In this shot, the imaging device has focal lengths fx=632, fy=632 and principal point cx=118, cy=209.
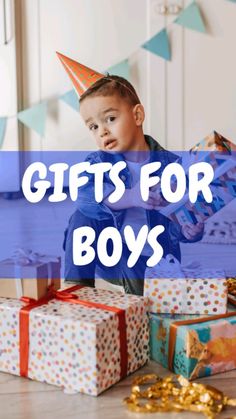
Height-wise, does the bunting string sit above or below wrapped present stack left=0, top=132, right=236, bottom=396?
above

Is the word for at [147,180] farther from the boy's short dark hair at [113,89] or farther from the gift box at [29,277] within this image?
the gift box at [29,277]

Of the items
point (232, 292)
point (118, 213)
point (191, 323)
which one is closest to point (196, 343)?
point (191, 323)

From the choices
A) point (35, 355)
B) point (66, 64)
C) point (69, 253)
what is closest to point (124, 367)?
point (35, 355)

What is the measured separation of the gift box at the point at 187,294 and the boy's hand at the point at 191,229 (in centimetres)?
42

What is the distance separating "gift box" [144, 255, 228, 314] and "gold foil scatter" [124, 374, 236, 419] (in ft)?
0.42

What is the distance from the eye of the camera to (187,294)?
37.4 inches

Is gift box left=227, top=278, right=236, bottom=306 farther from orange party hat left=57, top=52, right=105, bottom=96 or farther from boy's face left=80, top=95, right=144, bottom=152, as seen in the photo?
orange party hat left=57, top=52, right=105, bottom=96

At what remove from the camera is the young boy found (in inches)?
52.9

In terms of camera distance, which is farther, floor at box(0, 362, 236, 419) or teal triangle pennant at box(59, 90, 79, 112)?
teal triangle pennant at box(59, 90, 79, 112)

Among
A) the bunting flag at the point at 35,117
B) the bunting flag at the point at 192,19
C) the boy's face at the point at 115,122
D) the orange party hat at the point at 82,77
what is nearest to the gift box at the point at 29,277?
the boy's face at the point at 115,122

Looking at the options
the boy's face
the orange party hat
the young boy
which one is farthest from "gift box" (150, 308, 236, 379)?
the orange party hat

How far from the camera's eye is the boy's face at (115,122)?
1626 mm

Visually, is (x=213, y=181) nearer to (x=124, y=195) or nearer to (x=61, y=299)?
(x=124, y=195)

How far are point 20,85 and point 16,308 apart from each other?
96.5 inches
